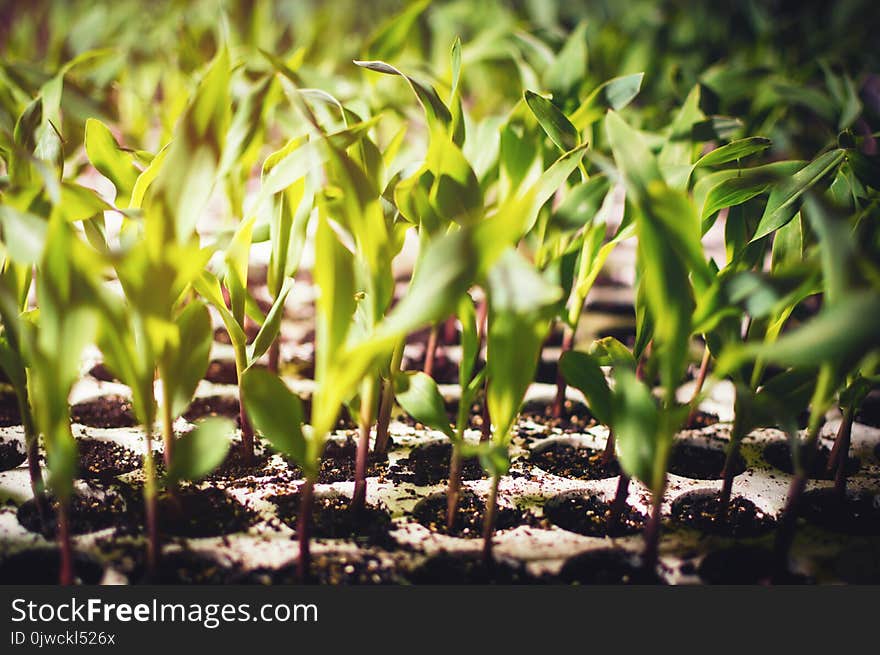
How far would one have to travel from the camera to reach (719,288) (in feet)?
1.42

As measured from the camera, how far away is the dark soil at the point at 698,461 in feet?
2.17

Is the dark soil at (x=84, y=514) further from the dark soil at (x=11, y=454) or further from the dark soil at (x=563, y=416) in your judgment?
the dark soil at (x=563, y=416)

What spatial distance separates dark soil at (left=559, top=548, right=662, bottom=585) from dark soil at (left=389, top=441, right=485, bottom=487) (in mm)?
145

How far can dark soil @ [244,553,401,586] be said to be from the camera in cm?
48

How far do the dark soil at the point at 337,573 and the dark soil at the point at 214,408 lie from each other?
262 millimetres

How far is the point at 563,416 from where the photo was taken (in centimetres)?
76

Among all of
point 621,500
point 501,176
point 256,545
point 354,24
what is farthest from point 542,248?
point 354,24

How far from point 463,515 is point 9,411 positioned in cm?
51

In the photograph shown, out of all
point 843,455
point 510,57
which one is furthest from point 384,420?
point 510,57

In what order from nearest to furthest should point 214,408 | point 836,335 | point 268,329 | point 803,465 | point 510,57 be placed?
point 836,335 → point 803,465 → point 268,329 → point 214,408 → point 510,57

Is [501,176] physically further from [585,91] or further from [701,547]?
[701,547]

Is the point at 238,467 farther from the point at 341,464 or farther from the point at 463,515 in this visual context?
the point at 463,515

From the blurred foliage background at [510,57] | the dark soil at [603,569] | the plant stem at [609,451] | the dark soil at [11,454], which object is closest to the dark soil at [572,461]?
the plant stem at [609,451]

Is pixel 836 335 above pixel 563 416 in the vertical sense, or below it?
above
